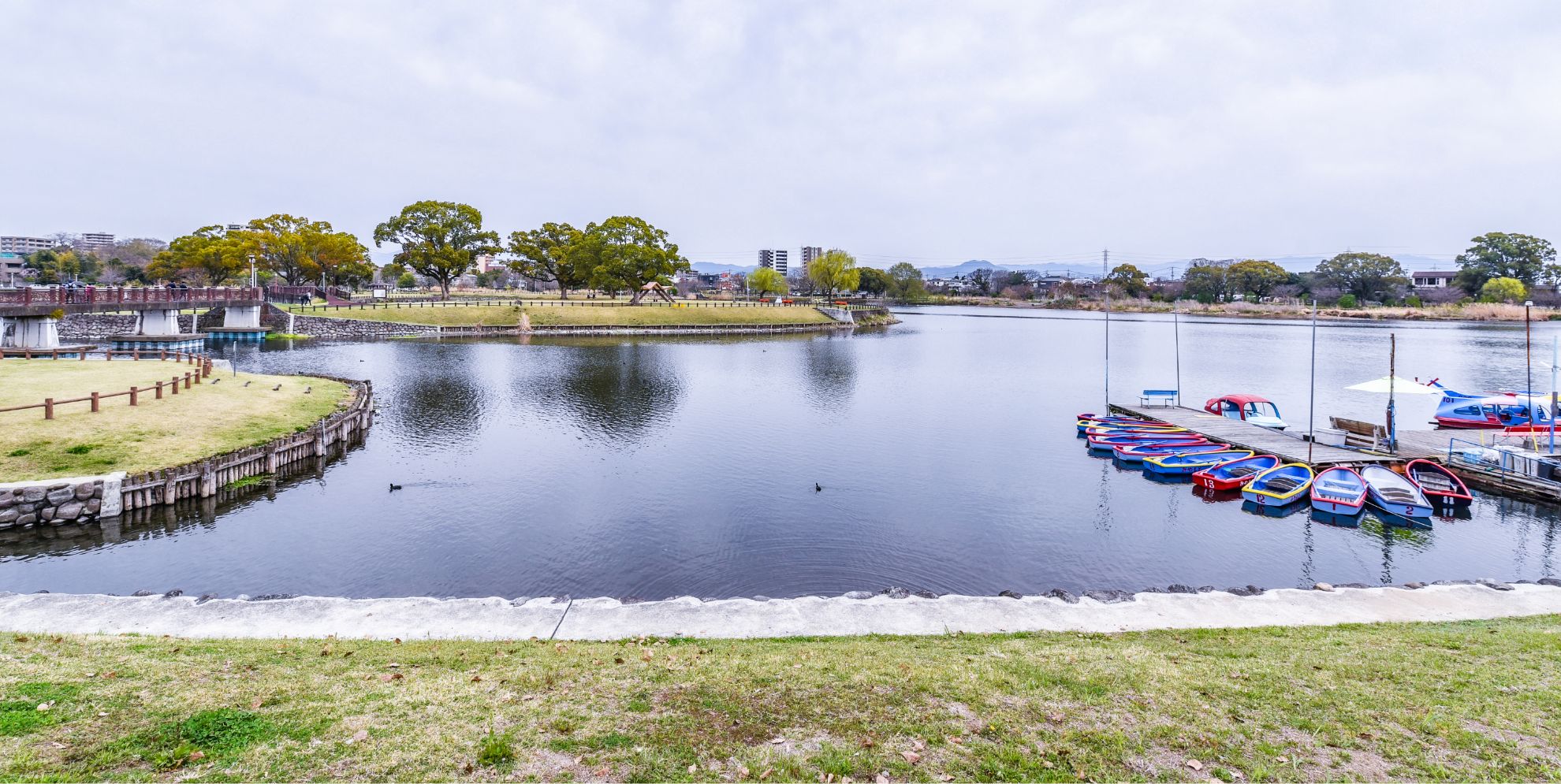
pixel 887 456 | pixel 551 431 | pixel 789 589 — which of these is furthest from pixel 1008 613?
pixel 551 431

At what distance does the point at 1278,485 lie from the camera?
2553 centimetres

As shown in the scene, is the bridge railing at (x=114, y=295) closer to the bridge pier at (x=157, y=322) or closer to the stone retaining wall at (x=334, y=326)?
the bridge pier at (x=157, y=322)

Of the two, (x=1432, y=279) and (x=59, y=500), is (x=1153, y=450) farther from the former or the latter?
(x=1432, y=279)

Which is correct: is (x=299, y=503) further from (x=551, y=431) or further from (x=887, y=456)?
(x=887, y=456)

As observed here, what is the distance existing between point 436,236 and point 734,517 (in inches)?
3804

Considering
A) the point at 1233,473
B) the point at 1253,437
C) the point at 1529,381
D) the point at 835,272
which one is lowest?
the point at 1233,473

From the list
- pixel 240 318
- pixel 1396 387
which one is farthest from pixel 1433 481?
pixel 240 318

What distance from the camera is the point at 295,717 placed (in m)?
8.65

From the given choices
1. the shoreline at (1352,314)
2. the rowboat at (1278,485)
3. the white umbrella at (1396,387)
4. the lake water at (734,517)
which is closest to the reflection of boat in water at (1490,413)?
the lake water at (734,517)

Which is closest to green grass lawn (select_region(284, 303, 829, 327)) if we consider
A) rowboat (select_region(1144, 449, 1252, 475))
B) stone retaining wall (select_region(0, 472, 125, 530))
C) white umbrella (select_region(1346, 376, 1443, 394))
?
stone retaining wall (select_region(0, 472, 125, 530))

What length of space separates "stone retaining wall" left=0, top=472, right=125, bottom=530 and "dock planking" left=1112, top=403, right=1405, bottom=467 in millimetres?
38686

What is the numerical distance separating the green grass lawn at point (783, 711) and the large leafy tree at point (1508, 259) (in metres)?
201

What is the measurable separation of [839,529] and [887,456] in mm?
10431

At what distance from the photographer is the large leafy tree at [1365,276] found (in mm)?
170500
